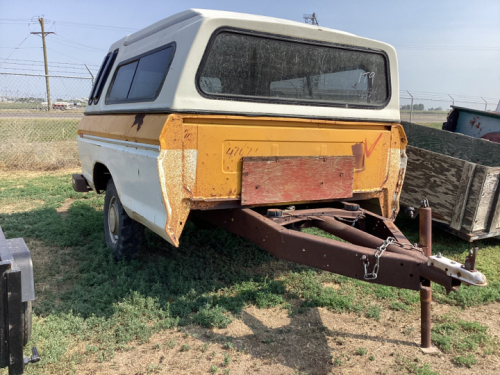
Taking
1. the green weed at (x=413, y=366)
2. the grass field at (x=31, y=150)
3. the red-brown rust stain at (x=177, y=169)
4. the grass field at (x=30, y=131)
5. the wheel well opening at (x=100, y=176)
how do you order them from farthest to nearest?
the grass field at (x=30, y=131) → the grass field at (x=31, y=150) → the wheel well opening at (x=100, y=176) → the red-brown rust stain at (x=177, y=169) → the green weed at (x=413, y=366)

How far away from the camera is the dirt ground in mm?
2654

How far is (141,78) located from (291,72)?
1.39 meters

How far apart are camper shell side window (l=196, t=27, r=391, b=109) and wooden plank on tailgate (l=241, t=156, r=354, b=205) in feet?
1.57

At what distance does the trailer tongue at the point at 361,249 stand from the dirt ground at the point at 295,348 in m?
0.31

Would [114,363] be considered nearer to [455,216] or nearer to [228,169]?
[228,169]

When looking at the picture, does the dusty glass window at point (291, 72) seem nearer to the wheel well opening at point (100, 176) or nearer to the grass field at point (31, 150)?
the wheel well opening at point (100, 176)

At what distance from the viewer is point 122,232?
13.3 ft

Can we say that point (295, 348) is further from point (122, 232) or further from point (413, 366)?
point (122, 232)

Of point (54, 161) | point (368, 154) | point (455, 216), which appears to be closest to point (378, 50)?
point (368, 154)

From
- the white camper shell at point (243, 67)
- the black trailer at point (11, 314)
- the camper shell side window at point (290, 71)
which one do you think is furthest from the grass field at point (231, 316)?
the camper shell side window at point (290, 71)

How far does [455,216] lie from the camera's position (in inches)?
187

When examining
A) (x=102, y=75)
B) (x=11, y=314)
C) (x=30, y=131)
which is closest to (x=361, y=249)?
(x=11, y=314)

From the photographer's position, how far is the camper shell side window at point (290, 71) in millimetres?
3080

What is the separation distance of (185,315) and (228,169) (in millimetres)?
1221
